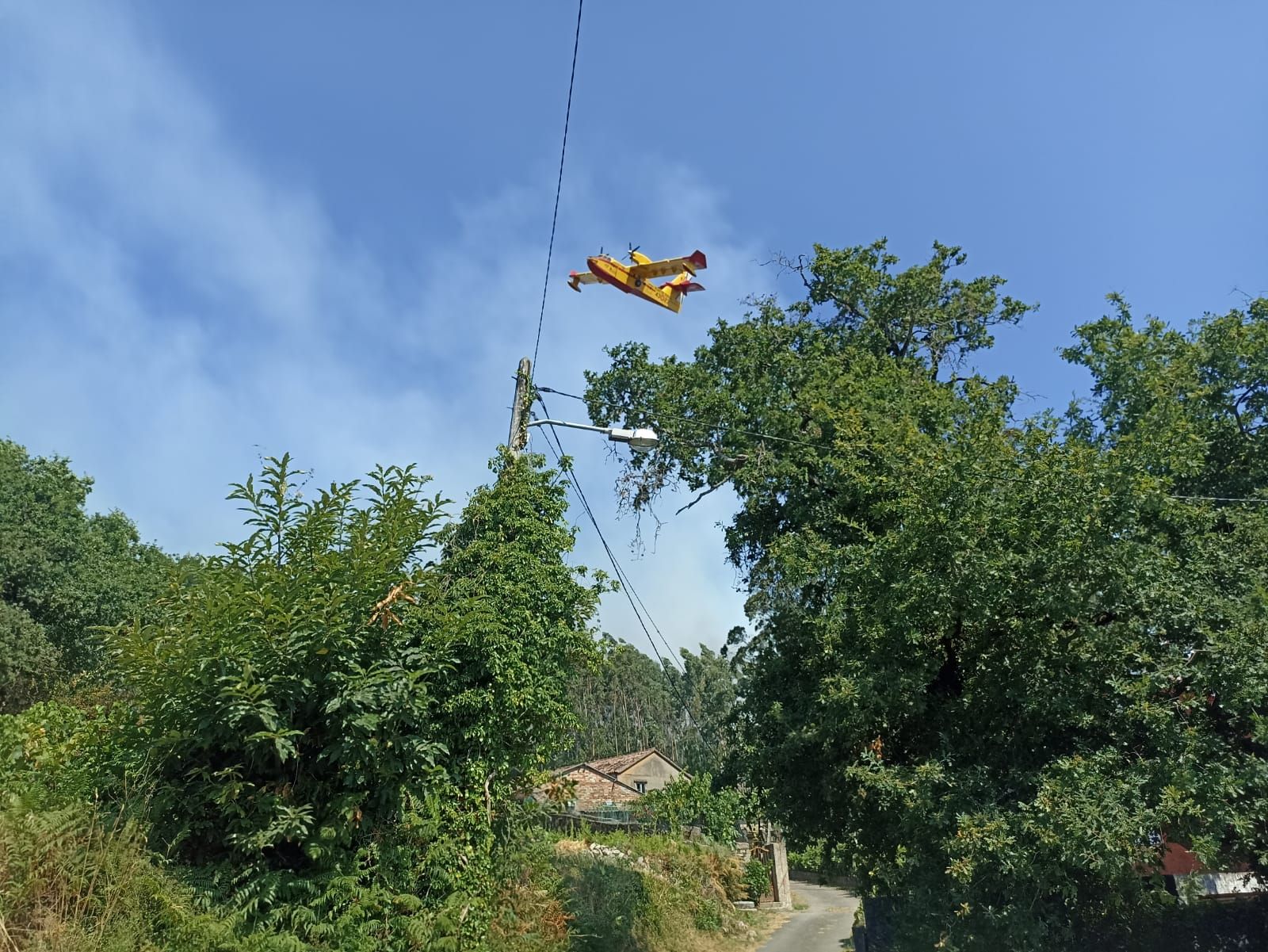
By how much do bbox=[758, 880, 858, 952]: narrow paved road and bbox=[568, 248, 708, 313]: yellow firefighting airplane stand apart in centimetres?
1431

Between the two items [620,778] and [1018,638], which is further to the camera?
[620,778]

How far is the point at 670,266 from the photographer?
14.6m

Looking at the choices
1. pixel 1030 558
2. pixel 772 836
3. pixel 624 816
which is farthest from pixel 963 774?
pixel 624 816

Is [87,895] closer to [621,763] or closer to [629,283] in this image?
[629,283]

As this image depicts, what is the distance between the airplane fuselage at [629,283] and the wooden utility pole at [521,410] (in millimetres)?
4626

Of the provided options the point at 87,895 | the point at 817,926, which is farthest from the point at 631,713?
the point at 87,895

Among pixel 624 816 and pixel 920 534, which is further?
pixel 624 816

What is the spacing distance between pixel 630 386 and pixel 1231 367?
10.5m

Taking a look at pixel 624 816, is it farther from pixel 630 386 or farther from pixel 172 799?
pixel 172 799

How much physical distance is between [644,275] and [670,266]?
508mm

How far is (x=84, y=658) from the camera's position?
24.4 metres

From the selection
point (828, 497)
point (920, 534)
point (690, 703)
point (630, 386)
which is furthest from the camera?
point (690, 703)

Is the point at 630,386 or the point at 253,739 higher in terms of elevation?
the point at 630,386

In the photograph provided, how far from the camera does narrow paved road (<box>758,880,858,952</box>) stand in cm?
1819
